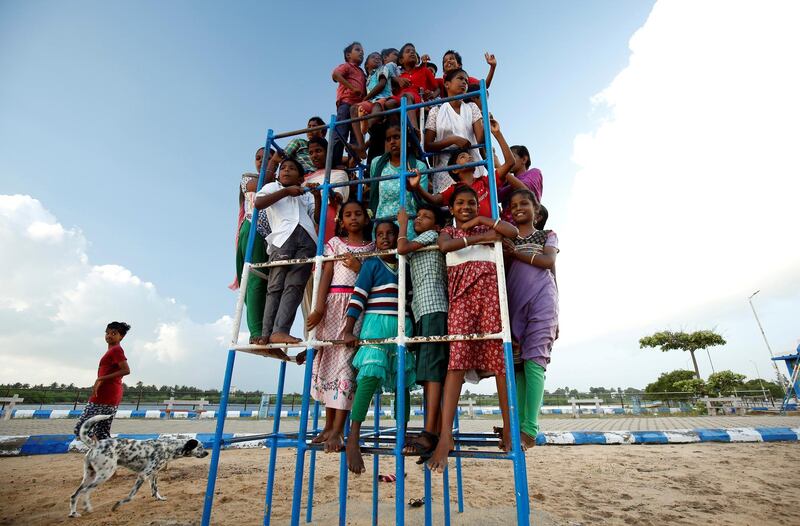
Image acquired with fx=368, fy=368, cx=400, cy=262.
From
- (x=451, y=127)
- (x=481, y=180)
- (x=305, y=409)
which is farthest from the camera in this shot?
(x=451, y=127)

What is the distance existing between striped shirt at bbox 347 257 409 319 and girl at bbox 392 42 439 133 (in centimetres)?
240

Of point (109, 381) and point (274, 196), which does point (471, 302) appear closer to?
point (274, 196)

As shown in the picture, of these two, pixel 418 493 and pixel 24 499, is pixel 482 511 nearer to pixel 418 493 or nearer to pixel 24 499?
pixel 418 493

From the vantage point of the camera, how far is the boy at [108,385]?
5266 millimetres

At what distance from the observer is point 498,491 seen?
523cm

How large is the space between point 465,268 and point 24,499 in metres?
6.08

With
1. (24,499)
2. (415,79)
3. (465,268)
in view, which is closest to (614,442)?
(465,268)

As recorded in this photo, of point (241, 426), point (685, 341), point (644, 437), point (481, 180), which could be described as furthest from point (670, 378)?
point (481, 180)

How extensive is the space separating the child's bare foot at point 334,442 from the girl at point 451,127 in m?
2.73

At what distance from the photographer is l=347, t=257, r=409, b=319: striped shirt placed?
3172 millimetres

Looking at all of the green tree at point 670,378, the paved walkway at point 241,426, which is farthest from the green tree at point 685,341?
the paved walkway at point 241,426

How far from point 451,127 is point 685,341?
3022cm

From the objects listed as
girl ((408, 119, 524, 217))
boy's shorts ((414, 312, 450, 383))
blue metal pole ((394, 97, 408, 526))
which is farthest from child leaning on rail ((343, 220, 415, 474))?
girl ((408, 119, 524, 217))

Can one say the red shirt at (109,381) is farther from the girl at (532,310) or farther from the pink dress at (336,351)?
the girl at (532,310)
